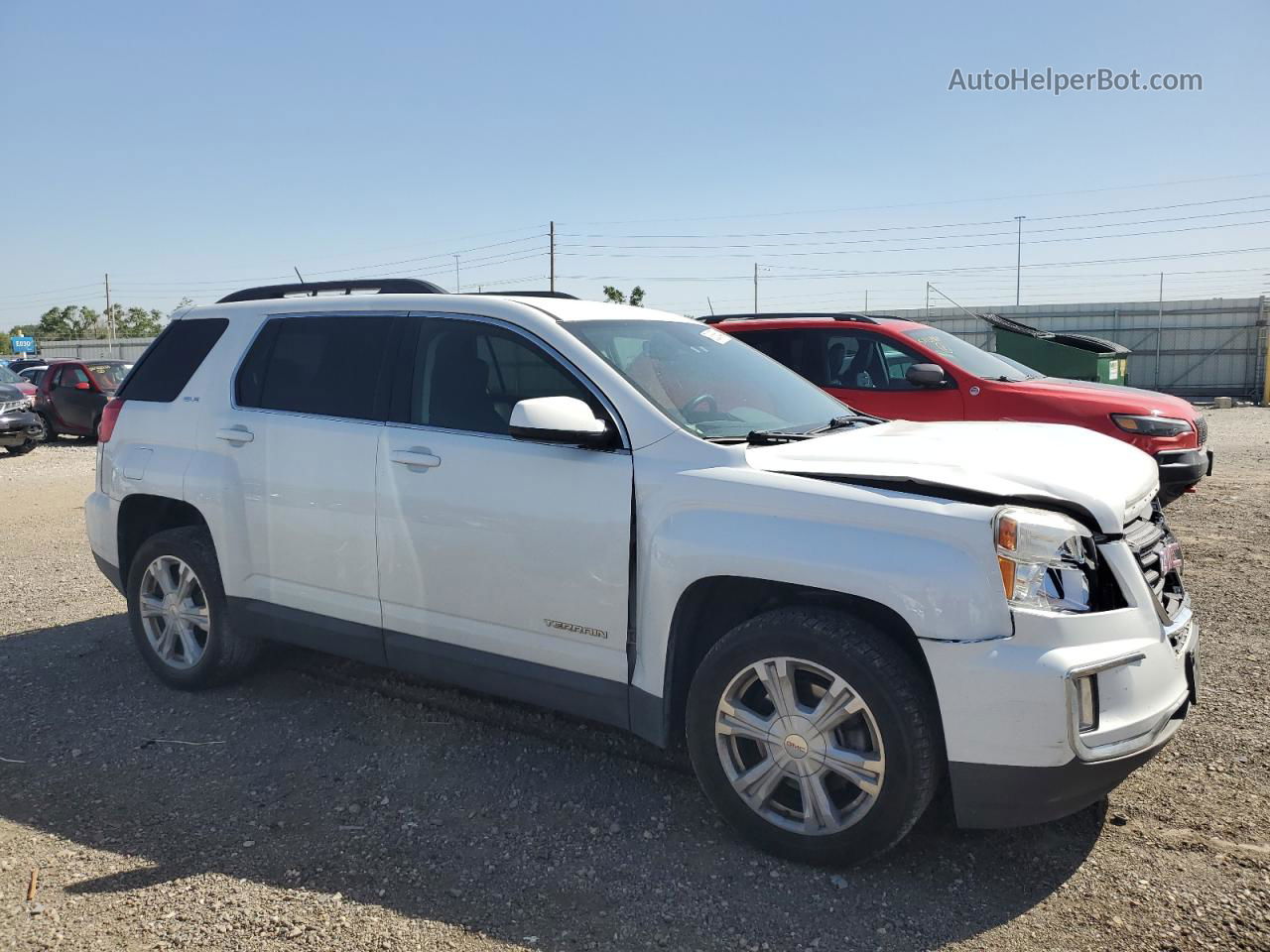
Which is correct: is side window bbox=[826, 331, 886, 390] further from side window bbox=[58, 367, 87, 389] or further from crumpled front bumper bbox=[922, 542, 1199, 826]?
side window bbox=[58, 367, 87, 389]

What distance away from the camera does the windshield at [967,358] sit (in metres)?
8.50

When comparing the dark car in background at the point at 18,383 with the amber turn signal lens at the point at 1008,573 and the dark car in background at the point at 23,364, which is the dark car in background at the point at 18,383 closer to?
the dark car in background at the point at 23,364

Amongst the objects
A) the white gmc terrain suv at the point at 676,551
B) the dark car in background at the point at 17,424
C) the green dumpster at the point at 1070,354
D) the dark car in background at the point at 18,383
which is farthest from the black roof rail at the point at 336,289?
the dark car in background at the point at 18,383

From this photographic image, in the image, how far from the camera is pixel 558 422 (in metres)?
3.47

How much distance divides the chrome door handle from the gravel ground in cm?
122

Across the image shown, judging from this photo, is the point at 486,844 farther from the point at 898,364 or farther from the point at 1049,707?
the point at 898,364

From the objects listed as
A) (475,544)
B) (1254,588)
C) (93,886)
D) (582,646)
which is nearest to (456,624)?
(475,544)

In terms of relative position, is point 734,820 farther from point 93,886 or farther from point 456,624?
point 93,886

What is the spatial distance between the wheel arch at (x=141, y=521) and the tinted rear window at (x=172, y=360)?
518mm

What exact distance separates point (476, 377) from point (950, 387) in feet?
17.3

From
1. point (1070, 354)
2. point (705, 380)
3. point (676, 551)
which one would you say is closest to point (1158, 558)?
point (676, 551)

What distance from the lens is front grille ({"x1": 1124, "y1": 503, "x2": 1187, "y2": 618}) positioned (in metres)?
3.27

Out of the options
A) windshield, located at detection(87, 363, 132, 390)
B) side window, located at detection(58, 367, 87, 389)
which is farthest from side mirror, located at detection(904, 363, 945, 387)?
side window, located at detection(58, 367, 87, 389)

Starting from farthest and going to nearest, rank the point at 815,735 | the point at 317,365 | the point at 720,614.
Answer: the point at 317,365, the point at 720,614, the point at 815,735
